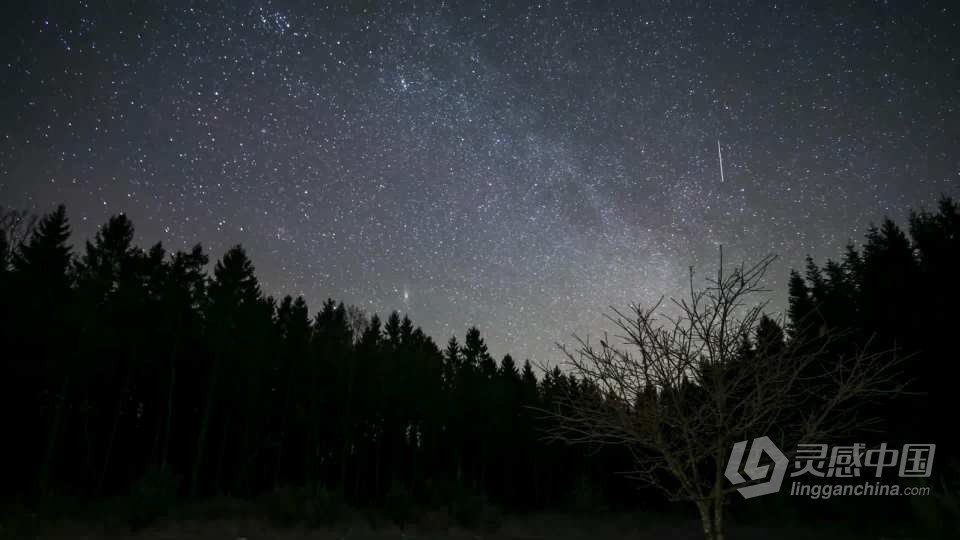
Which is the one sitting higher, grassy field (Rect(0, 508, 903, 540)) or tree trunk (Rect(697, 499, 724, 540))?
tree trunk (Rect(697, 499, 724, 540))

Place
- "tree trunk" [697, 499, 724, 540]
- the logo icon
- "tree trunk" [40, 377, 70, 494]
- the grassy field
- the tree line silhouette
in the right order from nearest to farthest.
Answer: "tree trunk" [697, 499, 724, 540]
the logo icon
the grassy field
"tree trunk" [40, 377, 70, 494]
the tree line silhouette

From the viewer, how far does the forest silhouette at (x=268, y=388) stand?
25203 mm

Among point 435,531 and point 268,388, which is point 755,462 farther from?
point 268,388

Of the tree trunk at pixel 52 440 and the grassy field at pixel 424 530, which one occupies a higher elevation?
the tree trunk at pixel 52 440

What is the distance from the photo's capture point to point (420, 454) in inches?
1977

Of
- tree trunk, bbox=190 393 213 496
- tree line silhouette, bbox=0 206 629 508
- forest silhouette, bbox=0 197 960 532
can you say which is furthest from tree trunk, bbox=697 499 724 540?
tree trunk, bbox=190 393 213 496

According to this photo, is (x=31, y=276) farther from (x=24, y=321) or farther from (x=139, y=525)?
(x=139, y=525)

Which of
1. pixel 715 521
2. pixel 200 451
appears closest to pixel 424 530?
pixel 200 451

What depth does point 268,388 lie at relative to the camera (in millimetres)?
40344

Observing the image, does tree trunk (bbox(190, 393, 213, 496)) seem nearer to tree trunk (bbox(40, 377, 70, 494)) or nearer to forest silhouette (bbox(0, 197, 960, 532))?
forest silhouette (bbox(0, 197, 960, 532))

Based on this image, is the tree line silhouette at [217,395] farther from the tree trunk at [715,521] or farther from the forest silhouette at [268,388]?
the tree trunk at [715,521]

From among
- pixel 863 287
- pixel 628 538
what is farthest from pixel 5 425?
pixel 863 287

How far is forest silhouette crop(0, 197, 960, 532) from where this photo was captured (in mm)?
25203

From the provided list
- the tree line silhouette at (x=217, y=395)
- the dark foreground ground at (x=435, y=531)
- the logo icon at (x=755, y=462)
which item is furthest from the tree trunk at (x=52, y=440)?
the logo icon at (x=755, y=462)
